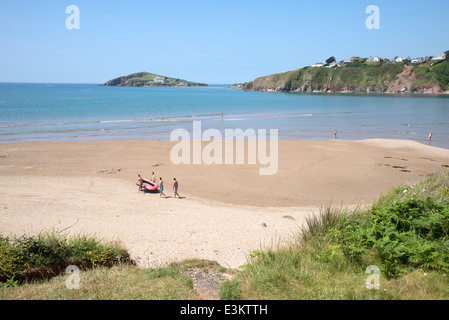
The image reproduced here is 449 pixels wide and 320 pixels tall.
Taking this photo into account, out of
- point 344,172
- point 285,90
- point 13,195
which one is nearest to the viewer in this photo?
point 13,195

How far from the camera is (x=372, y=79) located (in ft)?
513

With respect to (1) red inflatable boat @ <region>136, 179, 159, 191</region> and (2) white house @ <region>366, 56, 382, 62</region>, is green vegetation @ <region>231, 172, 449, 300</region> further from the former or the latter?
(2) white house @ <region>366, 56, 382, 62</region>

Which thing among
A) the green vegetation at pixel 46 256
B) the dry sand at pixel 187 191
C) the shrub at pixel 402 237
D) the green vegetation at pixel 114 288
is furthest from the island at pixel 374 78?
the green vegetation at pixel 114 288

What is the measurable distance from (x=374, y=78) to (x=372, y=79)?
1044mm

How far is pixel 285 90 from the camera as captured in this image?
185 meters

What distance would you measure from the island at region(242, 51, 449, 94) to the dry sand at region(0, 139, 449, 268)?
127 meters

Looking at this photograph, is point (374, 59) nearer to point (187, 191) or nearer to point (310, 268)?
point (187, 191)

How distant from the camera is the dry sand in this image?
11.1 m

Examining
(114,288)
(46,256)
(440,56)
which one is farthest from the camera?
(440,56)

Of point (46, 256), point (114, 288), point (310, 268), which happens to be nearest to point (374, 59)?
point (310, 268)
